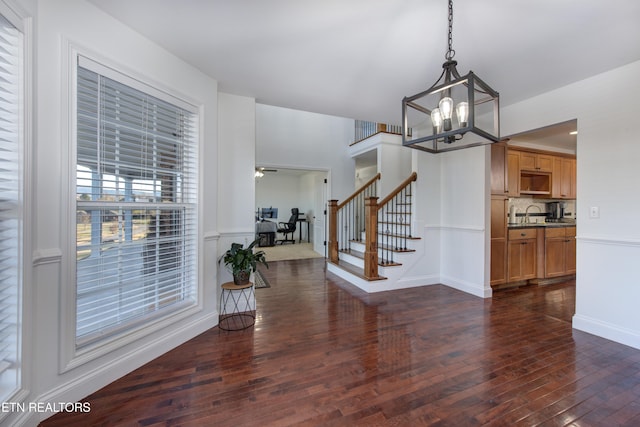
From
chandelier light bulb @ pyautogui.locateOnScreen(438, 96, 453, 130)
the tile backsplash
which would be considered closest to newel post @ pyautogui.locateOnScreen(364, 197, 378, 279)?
chandelier light bulb @ pyautogui.locateOnScreen(438, 96, 453, 130)

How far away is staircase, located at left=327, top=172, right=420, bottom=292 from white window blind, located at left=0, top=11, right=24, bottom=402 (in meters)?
3.18

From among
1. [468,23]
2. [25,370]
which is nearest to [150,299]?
[25,370]

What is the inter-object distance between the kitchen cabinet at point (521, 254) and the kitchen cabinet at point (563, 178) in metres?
1.09

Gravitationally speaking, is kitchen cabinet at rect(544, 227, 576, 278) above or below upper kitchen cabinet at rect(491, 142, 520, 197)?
below

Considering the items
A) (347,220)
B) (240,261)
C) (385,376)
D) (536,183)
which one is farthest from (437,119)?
(536,183)

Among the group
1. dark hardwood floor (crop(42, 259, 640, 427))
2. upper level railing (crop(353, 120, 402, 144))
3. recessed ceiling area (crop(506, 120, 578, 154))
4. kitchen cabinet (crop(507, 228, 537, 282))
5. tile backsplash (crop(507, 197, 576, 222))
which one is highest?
upper level railing (crop(353, 120, 402, 144))

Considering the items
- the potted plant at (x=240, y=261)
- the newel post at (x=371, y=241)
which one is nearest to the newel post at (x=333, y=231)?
the newel post at (x=371, y=241)

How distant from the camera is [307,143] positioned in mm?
5770

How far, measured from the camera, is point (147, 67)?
77.3 inches

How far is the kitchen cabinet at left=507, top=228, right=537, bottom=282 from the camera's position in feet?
12.6

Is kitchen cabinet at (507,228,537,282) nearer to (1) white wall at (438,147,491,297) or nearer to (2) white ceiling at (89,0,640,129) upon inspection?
(1) white wall at (438,147,491,297)

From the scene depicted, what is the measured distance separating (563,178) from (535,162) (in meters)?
0.81

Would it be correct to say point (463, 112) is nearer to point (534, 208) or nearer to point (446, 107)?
point (446, 107)

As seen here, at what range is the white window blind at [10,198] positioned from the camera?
1.27 metres
